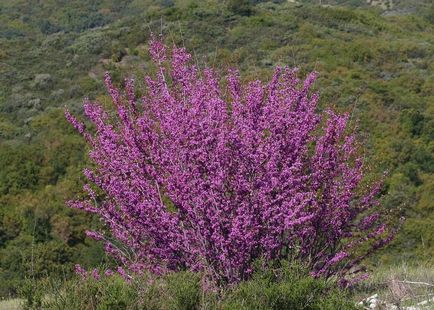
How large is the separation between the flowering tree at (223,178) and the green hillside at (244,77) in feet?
22.9

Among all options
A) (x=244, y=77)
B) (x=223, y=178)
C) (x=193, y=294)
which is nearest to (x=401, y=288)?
(x=223, y=178)

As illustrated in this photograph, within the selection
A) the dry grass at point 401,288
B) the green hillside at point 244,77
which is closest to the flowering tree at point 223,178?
the dry grass at point 401,288

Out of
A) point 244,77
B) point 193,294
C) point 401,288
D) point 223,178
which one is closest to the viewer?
point 193,294

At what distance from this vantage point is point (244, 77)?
22.3 m

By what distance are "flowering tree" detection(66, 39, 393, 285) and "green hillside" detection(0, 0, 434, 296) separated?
697 cm

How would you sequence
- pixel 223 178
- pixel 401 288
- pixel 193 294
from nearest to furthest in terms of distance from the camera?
1. pixel 193 294
2. pixel 223 178
3. pixel 401 288

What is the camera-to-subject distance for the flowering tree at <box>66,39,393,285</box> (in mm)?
5781

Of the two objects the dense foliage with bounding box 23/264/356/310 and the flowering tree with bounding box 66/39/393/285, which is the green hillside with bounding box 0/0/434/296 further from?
the dense foliage with bounding box 23/264/356/310

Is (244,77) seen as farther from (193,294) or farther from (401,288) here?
(193,294)

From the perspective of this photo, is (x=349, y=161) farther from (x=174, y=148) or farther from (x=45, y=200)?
(x=45, y=200)

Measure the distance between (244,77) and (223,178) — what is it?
55.0 ft

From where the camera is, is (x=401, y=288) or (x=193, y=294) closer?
(x=193, y=294)

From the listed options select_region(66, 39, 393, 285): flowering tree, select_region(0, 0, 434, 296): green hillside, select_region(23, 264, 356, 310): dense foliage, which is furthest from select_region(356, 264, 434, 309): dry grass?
select_region(0, 0, 434, 296): green hillside

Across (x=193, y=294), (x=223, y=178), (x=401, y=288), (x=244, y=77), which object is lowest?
(x=244, y=77)
